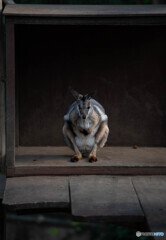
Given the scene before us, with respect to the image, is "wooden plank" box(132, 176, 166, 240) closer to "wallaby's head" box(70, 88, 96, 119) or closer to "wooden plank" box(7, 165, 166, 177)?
"wooden plank" box(7, 165, 166, 177)

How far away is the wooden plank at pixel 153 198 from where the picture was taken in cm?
387

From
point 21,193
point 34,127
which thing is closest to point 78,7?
point 34,127

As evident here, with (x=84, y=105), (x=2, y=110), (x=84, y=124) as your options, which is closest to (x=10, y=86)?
(x=2, y=110)

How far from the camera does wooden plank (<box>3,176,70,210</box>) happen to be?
445 centimetres

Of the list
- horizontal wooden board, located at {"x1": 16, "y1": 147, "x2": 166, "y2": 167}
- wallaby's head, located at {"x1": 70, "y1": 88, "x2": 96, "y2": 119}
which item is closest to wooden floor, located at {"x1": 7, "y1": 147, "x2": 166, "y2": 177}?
horizontal wooden board, located at {"x1": 16, "y1": 147, "x2": 166, "y2": 167}

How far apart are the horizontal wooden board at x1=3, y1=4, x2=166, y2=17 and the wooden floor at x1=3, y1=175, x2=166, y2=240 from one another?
6.26 ft

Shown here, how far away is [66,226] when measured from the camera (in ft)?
32.7

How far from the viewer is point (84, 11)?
5.42m

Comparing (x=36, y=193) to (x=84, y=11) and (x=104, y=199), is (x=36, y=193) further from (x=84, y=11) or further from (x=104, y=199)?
(x=84, y=11)

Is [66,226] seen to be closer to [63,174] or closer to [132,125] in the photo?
[132,125]

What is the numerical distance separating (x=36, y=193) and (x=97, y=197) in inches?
25.6

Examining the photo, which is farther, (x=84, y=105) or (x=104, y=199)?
(x=84, y=105)

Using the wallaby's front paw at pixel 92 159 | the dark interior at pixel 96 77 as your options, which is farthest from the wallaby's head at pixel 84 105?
the dark interior at pixel 96 77

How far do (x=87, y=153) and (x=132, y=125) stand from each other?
4.00 ft
